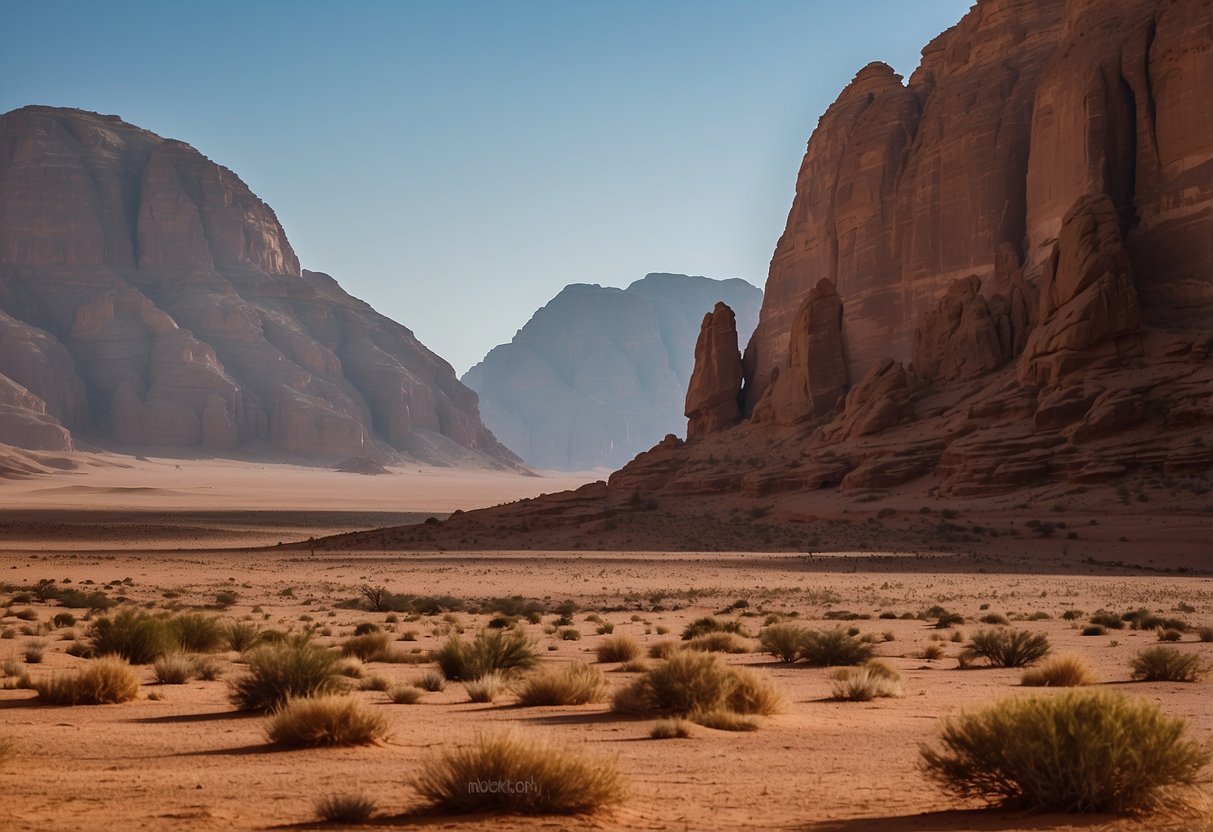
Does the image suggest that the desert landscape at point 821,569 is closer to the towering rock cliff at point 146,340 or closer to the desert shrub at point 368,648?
the desert shrub at point 368,648

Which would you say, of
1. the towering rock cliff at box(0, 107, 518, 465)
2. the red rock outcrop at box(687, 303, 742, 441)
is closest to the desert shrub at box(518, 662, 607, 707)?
the red rock outcrop at box(687, 303, 742, 441)

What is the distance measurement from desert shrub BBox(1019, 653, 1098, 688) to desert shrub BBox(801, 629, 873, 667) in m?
3.14

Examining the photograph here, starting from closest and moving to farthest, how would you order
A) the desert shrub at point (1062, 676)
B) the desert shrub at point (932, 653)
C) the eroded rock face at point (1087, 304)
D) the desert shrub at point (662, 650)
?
the desert shrub at point (1062, 676) < the desert shrub at point (662, 650) < the desert shrub at point (932, 653) < the eroded rock face at point (1087, 304)

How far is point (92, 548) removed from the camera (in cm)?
5453

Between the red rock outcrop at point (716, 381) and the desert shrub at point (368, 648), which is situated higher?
the red rock outcrop at point (716, 381)

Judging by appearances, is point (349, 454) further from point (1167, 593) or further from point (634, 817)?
point (634, 817)

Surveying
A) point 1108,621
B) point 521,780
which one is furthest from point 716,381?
point 521,780

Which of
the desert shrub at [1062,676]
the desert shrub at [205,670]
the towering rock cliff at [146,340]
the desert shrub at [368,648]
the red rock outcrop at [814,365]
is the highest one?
the towering rock cliff at [146,340]

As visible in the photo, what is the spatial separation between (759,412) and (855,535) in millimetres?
26824

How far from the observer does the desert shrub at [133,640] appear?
15.9 meters

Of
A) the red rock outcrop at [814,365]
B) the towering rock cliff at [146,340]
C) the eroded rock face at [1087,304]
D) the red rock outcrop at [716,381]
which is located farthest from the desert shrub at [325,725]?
the towering rock cliff at [146,340]

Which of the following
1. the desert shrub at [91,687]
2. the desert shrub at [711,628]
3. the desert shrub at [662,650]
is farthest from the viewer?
the desert shrub at [711,628]

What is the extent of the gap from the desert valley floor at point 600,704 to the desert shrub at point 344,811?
0.13m

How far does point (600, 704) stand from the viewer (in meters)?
12.5
